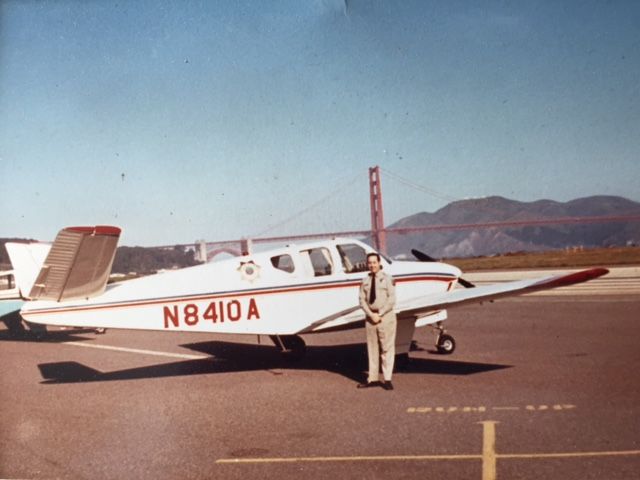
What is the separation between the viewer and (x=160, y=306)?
29.7 ft

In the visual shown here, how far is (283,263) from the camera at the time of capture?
9734mm

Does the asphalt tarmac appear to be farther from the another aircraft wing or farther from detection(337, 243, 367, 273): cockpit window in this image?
detection(337, 243, 367, 273): cockpit window

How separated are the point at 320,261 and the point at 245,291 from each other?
53.0 inches

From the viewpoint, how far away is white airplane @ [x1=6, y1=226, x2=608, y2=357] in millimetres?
8328

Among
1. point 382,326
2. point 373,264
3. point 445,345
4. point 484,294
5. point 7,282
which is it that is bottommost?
point 445,345

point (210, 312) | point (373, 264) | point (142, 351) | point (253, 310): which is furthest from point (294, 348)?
point (142, 351)

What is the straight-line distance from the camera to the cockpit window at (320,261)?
9.85m

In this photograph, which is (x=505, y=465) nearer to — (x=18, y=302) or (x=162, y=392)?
(x=162, y=392)

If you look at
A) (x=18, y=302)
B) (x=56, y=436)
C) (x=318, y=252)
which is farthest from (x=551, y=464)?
(x=18, y=302)

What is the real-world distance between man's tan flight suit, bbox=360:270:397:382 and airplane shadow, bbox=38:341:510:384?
27.2 inches

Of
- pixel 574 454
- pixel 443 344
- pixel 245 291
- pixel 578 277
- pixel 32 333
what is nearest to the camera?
pixel 574 454

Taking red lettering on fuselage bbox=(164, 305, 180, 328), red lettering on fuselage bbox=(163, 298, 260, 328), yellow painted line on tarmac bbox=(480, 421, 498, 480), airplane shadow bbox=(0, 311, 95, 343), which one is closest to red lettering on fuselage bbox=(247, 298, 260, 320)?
red lettering on fuselage bbox=(163, 298, 260, 328)

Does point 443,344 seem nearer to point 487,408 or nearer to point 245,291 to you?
point 245,291

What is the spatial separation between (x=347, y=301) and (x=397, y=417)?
332 centimetres
